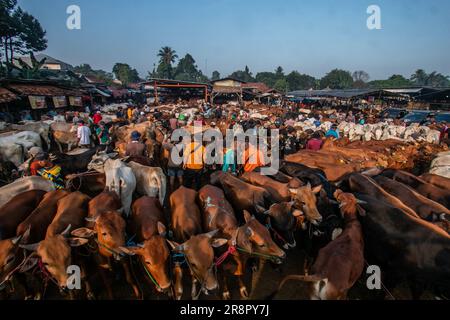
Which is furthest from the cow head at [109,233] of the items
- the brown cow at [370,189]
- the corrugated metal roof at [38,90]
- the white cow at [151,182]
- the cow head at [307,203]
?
the corrugated metal roof at [38,90]

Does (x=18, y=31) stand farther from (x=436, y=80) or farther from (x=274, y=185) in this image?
(x=436, y=80)

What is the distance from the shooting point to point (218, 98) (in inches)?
1722

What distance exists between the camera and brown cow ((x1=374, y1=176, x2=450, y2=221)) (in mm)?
4922

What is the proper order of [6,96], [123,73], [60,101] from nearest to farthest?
[6,96] → [60,101] → [123,73]

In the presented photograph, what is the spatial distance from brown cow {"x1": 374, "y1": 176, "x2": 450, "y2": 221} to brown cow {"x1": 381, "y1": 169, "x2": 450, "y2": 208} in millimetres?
677

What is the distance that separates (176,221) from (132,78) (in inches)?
3087

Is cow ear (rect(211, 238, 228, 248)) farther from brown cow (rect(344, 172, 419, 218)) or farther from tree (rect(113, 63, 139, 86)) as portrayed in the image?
tree (rect(113, 63, 139, 86))

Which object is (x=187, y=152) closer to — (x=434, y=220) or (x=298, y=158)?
(x=298, y=158)

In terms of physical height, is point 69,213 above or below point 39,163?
below

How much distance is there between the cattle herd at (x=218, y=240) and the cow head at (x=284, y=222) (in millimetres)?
18

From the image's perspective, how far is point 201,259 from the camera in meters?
3.49

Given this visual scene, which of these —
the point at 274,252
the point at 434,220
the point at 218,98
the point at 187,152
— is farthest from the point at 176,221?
the point at 218,98

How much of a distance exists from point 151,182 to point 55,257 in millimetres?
2874

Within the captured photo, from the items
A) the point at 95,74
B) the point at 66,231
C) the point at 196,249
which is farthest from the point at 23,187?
the point at 95,74
